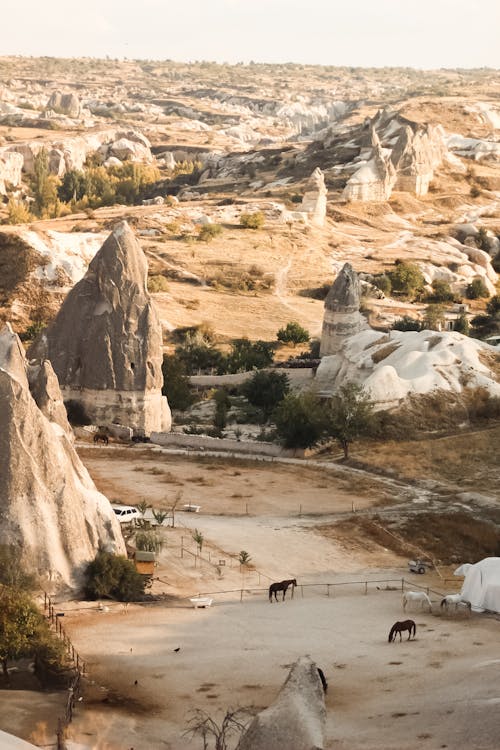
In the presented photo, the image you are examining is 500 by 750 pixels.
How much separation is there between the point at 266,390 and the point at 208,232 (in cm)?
3704

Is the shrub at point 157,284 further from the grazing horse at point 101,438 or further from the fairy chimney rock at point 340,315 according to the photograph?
the grazing horse at point 101,438

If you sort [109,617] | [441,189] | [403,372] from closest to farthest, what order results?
1. [109,617]
2. [403,372]
3. [441,189]

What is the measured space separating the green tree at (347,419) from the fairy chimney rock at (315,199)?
173 feet

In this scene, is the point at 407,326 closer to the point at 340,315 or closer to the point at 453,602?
the point at 340,315

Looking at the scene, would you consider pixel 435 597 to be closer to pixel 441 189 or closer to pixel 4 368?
pixel 4 368

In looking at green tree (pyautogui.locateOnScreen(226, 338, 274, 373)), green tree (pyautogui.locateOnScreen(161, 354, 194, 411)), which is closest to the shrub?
green tree (pyautogui.locateOnScreen(226, 338, 274, 373))

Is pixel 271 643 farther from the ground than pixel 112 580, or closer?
farther from the ground

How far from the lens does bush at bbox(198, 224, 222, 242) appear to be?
87.2 m

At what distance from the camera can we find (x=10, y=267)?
71.1 metres

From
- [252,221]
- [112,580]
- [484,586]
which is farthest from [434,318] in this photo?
[112,580]

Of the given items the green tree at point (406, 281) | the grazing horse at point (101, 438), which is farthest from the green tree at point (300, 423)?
the green tree at point (406, 281)

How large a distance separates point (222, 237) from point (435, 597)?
61.5m

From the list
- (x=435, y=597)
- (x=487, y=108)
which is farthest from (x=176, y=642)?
(x=487, y=108)

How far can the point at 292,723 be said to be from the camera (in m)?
15.3
